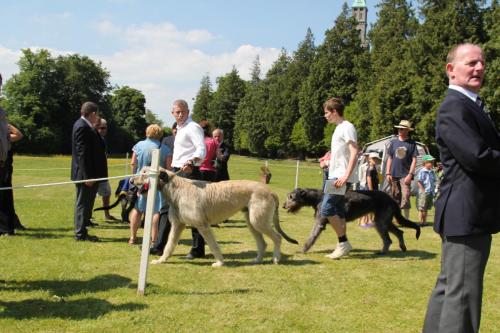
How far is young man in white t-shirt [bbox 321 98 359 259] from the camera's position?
6191 millimetres

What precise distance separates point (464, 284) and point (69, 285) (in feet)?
13.3

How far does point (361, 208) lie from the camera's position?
7.06 meters

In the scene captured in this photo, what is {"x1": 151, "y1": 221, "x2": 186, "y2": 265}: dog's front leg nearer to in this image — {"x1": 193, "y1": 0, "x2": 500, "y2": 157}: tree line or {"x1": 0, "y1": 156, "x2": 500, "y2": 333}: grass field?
{"x1": 0, "y1": 156, "x2": 500, "y2": 333}: grass field

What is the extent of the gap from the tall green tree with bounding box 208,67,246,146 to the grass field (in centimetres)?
7637

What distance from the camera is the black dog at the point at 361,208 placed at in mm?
7004

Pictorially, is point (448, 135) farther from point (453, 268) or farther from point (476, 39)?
point (476, 39)

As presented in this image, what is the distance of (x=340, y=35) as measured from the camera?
56062 mm

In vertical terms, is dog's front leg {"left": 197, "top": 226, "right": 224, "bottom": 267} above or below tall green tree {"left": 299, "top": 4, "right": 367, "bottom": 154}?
below

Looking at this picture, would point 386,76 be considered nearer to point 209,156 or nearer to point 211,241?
point 209,156

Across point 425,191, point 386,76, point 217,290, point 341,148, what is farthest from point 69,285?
point 386,76

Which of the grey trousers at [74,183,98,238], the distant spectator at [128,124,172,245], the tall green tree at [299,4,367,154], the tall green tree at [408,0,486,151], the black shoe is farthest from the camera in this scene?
the tall green tree at [299,4,367,154]

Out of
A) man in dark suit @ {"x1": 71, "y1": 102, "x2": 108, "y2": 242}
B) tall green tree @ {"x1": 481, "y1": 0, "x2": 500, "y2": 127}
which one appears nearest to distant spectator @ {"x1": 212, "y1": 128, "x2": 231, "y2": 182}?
man in dark suit @ {"x1": 71, "y1": 102, "x2": 108, "y2": 242}

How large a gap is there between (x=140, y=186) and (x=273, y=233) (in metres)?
1.96

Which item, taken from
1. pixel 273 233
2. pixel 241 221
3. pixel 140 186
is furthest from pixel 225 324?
pixel 241 221
